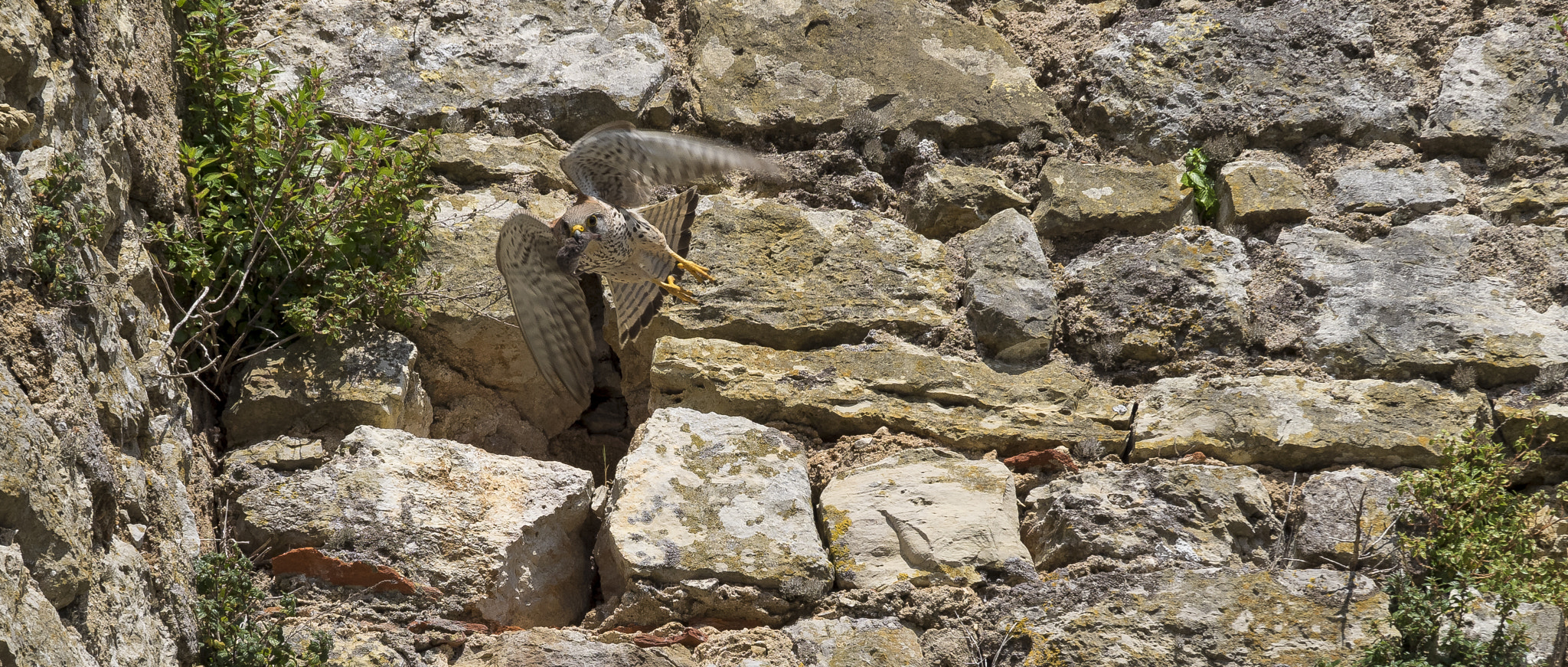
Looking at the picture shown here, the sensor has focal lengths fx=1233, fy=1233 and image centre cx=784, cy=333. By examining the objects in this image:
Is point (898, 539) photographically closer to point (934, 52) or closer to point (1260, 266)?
point (1260, 266)

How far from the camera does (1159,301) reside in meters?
4.52

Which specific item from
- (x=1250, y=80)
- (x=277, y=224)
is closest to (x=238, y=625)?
(x=277, y=224)

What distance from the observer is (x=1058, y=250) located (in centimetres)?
480

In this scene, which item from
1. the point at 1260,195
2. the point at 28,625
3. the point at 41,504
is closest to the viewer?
the point at 28,625

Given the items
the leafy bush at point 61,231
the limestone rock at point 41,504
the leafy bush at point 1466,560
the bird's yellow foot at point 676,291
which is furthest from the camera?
the bird's yellow foot at point 676,291

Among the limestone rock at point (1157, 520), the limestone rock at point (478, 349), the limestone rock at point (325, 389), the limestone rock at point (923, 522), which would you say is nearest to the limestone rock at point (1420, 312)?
the limestone rock at point (1157, 520)

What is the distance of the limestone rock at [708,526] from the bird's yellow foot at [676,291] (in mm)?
479

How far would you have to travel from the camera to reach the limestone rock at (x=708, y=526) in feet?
12.3

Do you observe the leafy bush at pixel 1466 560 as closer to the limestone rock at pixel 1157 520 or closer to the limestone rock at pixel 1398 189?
the limestone rock at pixel 1157 520

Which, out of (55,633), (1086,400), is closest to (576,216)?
(1086,400)

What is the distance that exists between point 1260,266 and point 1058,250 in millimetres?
744

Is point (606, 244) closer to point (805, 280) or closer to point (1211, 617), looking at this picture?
point (805, 280)

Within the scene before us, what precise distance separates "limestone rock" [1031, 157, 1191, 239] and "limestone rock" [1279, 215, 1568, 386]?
45 cm

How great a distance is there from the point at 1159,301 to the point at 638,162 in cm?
199
